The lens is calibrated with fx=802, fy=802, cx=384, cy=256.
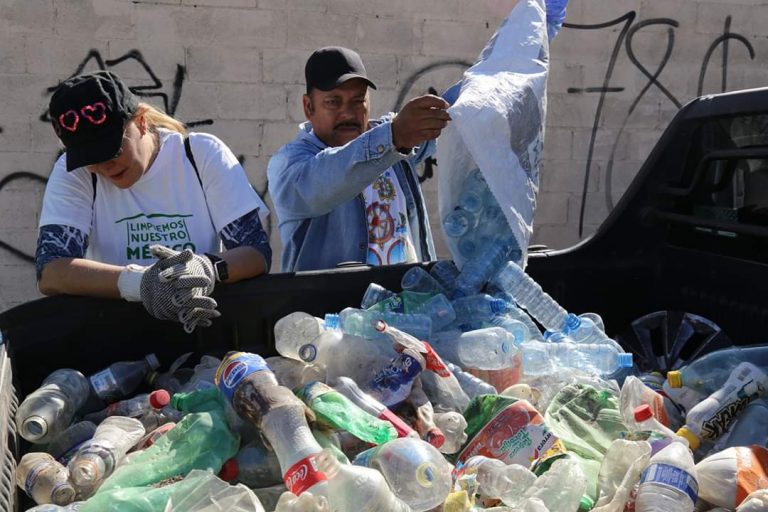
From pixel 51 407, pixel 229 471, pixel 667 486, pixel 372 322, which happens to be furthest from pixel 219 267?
pixel 667 486

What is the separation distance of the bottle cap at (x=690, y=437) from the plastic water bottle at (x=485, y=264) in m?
0.73

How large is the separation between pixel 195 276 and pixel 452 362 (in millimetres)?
731

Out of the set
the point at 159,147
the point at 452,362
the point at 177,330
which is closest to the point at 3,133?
the point at 159,147

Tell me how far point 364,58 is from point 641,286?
2.74 metres

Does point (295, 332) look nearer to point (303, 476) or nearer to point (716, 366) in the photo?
point (303, 476)

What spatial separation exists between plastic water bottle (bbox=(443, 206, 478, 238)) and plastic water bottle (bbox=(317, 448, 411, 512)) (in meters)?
1.19

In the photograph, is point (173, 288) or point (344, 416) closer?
point (344, 416)

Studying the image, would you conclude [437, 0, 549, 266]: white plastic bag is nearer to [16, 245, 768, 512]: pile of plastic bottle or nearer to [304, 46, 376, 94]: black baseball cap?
[16, 245, 768, 512]: pile of plastic bottle

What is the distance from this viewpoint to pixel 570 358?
2299 mm

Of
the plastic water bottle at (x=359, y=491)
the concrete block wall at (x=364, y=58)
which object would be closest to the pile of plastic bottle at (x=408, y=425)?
the plastic water bottle at (x=359, y=491)

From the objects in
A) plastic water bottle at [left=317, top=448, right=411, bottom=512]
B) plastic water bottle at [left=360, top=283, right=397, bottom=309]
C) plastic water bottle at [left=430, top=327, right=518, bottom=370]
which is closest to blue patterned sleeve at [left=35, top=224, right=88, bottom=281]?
plastic water bottle at [left=360, top=283, right=397, bottom=309]

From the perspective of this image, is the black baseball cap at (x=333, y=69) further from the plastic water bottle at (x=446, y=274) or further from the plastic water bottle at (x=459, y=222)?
the plastic water bottle at (x=446, y=274)

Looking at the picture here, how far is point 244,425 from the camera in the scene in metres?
1.78

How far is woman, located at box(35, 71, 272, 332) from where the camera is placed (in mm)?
2131
